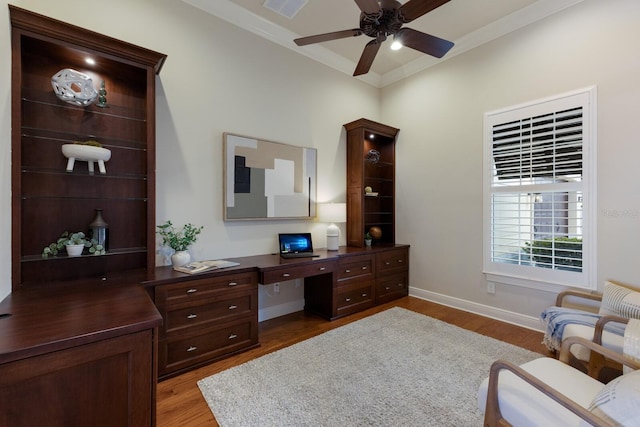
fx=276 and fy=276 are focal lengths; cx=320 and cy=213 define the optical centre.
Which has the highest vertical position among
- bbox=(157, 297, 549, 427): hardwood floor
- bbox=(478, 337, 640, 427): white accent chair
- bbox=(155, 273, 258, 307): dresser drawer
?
bbox=(155, 273, 258, 307): dresser drawer

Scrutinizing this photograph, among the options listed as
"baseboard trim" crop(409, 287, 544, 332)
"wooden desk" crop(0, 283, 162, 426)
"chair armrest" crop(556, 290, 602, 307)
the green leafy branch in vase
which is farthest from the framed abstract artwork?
"chair armrest" crop(556, 290, 602, 307)

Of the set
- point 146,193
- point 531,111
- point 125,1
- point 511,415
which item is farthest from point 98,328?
point 531,111

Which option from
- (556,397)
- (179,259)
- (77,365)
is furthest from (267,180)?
(556,397)

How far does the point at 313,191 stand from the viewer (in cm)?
375

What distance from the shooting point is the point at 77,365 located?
3.76 feet

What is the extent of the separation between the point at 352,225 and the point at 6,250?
11.1 ft

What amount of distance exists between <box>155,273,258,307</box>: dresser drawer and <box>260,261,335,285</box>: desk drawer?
12 centimetres

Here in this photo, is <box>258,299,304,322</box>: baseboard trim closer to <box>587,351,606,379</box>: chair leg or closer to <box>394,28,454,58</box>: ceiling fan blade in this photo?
<box>587,351,606,379</box>: chair leg

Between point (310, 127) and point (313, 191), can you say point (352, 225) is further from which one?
point (310, 127)

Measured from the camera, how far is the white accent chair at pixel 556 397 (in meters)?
0.97

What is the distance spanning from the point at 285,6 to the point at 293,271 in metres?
2.84

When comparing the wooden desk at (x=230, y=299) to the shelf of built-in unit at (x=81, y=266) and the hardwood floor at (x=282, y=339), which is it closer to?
the hardwood floor at (x=282, y=339)

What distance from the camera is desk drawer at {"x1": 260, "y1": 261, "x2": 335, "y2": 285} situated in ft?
8.64

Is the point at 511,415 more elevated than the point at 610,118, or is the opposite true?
the point at 610,118
